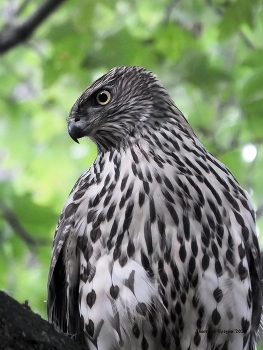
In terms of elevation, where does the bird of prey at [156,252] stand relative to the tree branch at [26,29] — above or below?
below

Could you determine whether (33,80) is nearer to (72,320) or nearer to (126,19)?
(126,19)

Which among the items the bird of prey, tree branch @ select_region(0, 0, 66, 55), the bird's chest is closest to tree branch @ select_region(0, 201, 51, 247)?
tree branch @ select_region(0, 0, 66, 55)

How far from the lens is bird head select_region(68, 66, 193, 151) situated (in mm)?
3699

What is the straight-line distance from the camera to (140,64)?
17.3 feet

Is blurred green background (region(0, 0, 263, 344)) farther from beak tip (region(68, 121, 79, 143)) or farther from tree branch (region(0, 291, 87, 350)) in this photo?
tree branch (region(0, 291, 87, 350))

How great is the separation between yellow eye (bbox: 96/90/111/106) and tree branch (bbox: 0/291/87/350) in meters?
1.51

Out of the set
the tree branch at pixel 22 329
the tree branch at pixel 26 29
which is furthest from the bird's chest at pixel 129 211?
the tree branch at pixel 26 29

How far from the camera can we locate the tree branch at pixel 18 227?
506 cm

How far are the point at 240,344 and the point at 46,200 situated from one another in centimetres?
365

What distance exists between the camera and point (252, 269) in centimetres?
352

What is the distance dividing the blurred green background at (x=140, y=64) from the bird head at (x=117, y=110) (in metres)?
0.93

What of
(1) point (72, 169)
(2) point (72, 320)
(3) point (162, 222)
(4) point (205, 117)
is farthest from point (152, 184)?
(1) point (72, 169)

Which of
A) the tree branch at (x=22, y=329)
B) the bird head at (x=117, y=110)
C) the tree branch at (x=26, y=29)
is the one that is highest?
the tree branch at (x=26, y=29)

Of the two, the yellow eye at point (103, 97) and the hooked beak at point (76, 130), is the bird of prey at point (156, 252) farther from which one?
the yellow eye at point (103, 97)
